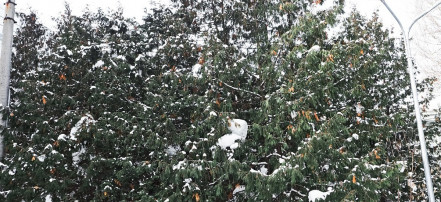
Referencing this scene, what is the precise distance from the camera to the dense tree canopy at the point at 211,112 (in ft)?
21.4

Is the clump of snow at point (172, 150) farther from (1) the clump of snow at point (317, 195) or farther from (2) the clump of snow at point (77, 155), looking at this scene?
(1) the clump of snow at point (317, 195)

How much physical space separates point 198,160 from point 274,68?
2547mm

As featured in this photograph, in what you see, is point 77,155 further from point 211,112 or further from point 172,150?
point 211,112

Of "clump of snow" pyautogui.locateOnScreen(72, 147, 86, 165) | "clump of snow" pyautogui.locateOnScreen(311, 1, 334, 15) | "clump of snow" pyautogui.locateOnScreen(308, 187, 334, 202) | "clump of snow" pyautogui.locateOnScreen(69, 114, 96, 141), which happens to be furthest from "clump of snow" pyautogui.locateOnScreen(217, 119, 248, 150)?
"clump of snow" pyautogui.locateOnScreen(72, 147, 86, 165)

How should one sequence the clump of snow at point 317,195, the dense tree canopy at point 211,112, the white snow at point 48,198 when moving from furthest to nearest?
the white snow at point 48,198 < the dense tree canopy at point 211,112 < the clump of snow at point 317,195

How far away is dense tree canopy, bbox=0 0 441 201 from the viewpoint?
6516mm

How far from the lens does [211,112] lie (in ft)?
22.5

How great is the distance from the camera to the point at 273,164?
7.12 meters

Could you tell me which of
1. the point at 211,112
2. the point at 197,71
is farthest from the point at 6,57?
the point at 211,112

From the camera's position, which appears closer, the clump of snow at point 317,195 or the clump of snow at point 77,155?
the clump of snow at point 317,195

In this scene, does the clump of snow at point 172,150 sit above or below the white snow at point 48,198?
above

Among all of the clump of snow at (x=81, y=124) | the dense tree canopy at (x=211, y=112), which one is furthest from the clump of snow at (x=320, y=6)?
the clump of snow at (x=81, y=124)

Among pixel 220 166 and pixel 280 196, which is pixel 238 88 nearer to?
pixel 220 166

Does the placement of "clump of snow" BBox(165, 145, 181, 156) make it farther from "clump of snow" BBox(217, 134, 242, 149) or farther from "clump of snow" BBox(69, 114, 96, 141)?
"clump of snow" BBox(69, 114, 96, 141)
